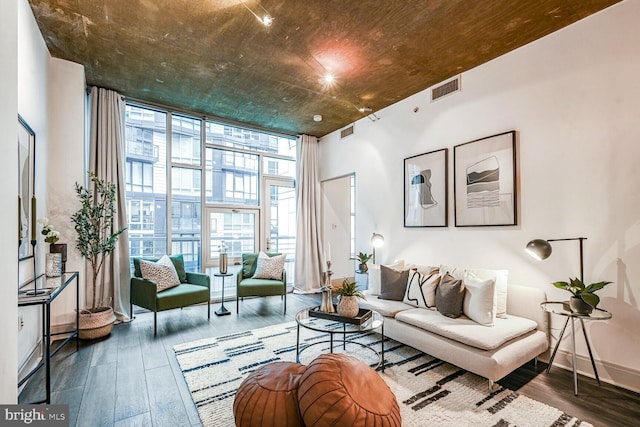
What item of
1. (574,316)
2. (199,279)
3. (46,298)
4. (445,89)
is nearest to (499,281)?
(574,316)

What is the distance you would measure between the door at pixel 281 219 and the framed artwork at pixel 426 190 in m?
2.49

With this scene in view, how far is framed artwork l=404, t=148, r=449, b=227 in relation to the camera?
3.63 metres

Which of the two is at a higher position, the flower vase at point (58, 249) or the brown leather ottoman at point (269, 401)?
the flower vase at point (58, 249)

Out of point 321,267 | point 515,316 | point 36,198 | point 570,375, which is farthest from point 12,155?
point 321,267

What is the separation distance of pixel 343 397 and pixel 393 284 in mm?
2076

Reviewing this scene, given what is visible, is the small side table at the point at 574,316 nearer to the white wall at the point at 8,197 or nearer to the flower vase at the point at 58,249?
the white wall at the point at 8,197

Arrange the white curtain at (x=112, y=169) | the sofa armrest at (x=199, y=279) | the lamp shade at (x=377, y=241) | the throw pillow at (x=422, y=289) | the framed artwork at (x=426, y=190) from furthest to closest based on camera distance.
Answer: the lamp shade at (x=377, y=241)
the sofa armrest at (x=199, y=279)
the white curtain at (x=112, y=169)
the framed artwork at (x=426, y=190)
the throw pillow at (x=422, y=289)

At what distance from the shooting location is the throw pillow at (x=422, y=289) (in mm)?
3104

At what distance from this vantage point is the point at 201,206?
485 centimetres

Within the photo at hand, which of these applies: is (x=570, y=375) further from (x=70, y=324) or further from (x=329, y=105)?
(x=70, y=324)

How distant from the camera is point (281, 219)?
575cm

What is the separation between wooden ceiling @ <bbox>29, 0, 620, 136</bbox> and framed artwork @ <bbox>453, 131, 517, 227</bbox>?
36.9 inches

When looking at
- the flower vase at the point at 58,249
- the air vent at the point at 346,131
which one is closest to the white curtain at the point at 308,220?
the air vent at the point at 346,131

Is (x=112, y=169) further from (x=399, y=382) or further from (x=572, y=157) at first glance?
(x=572, y=157)
